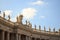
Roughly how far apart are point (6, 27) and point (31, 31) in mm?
17240

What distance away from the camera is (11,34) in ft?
190

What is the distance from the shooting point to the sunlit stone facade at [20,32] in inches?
2047

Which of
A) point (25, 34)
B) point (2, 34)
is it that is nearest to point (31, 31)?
point (25, 34)

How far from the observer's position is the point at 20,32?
60500 millimetres

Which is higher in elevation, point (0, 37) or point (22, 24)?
point (22, 24)

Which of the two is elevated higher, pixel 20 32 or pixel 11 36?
pixel 20 32

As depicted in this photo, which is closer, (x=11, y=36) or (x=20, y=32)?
(x=11, y=36)

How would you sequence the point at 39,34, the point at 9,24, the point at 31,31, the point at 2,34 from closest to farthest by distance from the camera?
the point at 2,34
the point at 9,24
the point at 31,31
the point at 39,34

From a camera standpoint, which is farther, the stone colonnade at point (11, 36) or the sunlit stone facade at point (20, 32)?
the sunlit stone facade at point (20, 32)

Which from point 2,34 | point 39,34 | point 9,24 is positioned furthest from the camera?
point 39,34

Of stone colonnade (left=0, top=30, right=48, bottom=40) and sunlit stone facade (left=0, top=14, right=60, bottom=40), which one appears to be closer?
stone colonnade (left=0, top=30, right=48, bottom=40)

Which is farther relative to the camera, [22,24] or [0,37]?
[22,24]

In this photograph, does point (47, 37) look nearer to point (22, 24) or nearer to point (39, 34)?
point (39, 34)

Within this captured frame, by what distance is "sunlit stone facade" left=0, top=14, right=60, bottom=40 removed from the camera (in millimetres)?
52003
